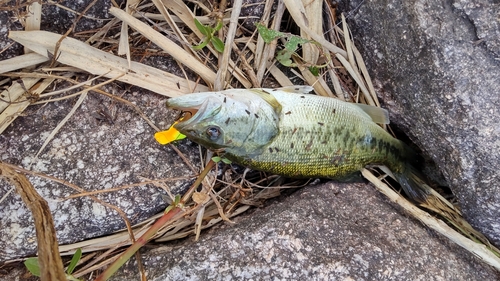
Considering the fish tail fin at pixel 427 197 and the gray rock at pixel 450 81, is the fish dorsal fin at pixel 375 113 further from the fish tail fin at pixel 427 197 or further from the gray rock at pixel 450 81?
the fish tail fin at pixel 427 197

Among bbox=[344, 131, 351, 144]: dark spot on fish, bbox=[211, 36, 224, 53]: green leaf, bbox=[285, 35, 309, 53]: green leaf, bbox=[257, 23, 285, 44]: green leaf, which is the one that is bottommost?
bbox=[344, 131, 351, 144]: dark spot on fish

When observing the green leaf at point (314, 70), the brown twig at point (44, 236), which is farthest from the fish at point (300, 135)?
the brown twig at point (44, 236)

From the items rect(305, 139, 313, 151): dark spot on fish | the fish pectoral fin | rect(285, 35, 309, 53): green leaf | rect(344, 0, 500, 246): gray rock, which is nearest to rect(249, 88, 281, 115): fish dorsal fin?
the fish pectoral fin

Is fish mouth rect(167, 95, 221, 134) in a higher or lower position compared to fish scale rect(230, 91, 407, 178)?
higher

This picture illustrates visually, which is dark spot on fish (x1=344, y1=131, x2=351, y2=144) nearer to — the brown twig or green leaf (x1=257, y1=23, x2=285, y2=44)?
green leaf (x1=257, y1=23, x2=285, y2=44)

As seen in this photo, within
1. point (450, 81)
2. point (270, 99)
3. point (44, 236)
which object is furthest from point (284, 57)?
point (44, 236)

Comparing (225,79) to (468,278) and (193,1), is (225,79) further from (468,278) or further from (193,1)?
(468,278)
